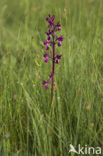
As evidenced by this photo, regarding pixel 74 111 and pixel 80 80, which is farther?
pixel 80 80

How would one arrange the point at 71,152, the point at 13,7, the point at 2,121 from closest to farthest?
the point at 71,152 < the point at 2,121 < the point at 13,7

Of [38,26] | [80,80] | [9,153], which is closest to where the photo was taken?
[9,153]

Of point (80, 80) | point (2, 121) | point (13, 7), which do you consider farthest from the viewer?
point (13, 7)

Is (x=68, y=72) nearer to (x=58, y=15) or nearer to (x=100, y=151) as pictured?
(x=58, y=15)

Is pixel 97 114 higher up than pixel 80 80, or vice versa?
pixel 80 80

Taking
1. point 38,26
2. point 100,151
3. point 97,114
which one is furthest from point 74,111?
point 38,26

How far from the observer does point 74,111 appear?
193 cm

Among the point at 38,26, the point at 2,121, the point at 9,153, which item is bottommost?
the point at 9,153

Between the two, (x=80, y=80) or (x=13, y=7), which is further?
(x=13, y=7)

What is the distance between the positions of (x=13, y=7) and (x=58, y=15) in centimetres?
437

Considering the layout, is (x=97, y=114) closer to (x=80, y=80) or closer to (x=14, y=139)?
(x=80, y=80)

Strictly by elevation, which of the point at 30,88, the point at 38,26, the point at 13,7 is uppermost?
the point at 13,7

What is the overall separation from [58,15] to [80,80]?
2.02 feet

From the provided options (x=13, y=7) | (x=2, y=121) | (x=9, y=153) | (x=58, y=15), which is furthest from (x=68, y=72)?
(x=13, y=7)
